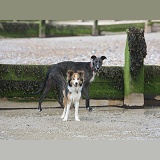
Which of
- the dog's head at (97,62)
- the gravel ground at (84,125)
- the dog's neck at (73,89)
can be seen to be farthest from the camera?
the dog's head at (97,62)

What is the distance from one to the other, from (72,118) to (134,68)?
2.42 m

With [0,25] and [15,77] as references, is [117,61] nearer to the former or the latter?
[15,77]

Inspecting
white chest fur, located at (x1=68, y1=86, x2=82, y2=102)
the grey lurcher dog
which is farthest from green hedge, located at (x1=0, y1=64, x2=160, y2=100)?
white chest fur, located at (x1=68, y1=86, x2=82, y2=102)

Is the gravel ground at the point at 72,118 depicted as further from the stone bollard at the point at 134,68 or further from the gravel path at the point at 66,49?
the stone bollard at the point at 134,68

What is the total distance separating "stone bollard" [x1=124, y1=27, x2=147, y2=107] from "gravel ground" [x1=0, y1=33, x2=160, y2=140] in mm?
387

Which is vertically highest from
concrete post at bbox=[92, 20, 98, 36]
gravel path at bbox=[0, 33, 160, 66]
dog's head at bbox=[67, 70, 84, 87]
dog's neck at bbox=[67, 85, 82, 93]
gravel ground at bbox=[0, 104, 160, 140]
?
concrete post at bbox=[92, 20, 98, 36]

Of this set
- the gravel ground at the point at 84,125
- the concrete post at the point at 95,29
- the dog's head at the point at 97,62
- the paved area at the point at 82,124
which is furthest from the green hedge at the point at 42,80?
the concrete post at the point at 95,29

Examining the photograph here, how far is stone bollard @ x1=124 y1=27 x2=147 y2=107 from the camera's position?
14.4m

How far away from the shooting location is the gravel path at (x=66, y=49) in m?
18.0

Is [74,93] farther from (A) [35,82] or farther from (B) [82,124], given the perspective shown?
(A) [35,82]

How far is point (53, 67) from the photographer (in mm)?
13938

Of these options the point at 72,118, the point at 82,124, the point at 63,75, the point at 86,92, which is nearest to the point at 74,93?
the point at 82,124

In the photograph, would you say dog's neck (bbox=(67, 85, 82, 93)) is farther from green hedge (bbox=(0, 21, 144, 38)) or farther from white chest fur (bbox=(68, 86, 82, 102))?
green hedge (bbox=(0, 21, 144, 38))

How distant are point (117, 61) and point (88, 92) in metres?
3.84
